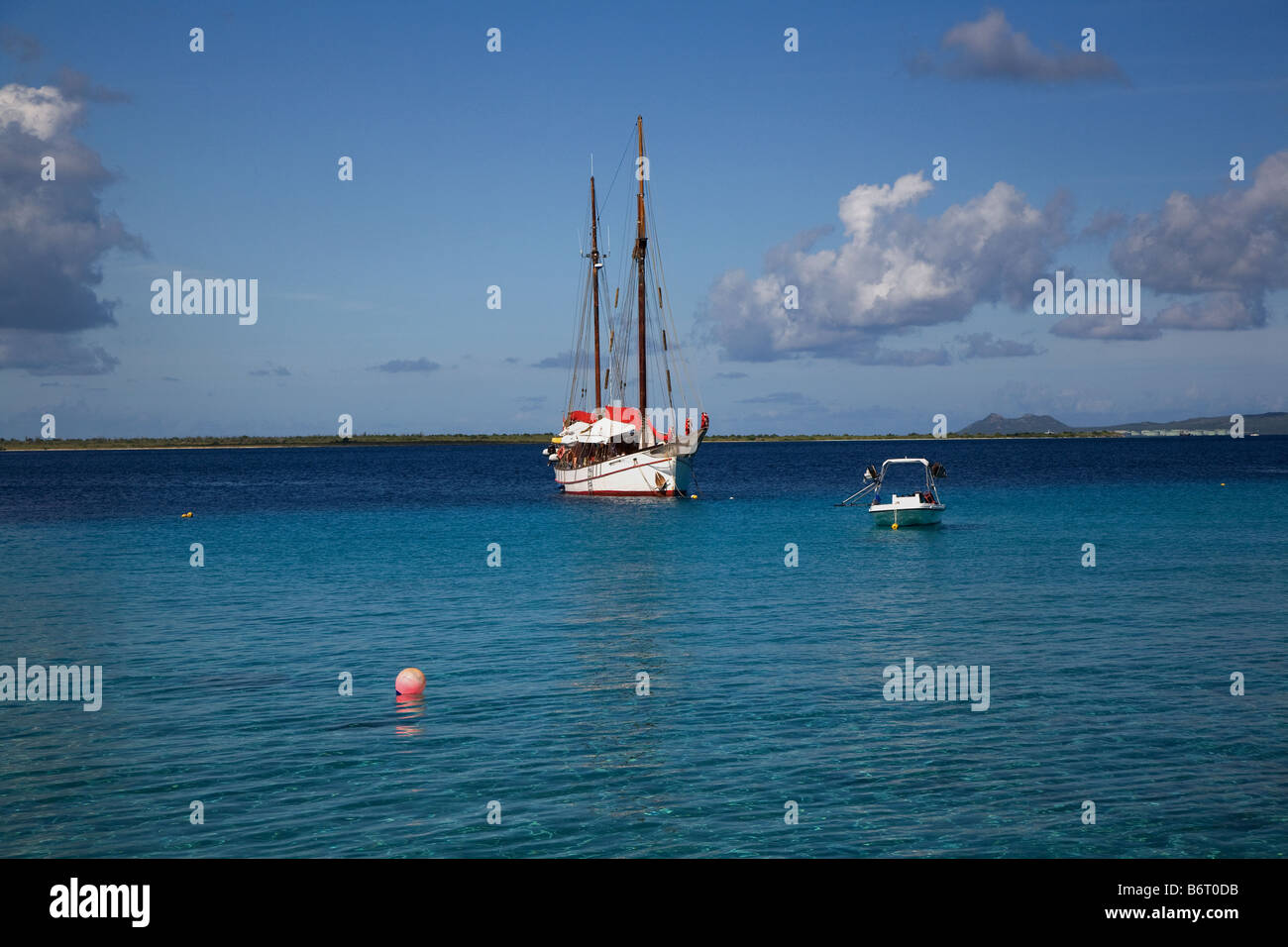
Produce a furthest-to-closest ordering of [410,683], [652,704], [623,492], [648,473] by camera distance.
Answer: [623,492] → [648,473] → [410,683] → [652,704]

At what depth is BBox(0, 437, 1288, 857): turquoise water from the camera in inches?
619

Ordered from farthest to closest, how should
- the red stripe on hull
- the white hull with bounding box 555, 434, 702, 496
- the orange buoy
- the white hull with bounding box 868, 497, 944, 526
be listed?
the red stripe on hull → the white hull with bounding box 555, 434, 702, 496 → the white hull with bounding box 868, 497, 944, 526 → the orange buoy

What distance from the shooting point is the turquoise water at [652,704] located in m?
15.7

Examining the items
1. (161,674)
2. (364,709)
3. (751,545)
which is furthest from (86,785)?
(751,545)

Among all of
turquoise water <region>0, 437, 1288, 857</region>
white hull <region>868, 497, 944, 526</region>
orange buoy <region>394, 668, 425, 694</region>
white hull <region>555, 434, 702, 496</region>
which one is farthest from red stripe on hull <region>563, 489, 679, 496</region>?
orange buoy <region>394, 668, 425, 694</region>

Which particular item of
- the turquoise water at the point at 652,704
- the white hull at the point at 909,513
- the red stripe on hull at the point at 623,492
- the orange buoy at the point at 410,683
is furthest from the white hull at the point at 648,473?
the orange buoy at the point at 410,683

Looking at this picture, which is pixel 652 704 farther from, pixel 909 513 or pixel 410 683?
pixel 909 513

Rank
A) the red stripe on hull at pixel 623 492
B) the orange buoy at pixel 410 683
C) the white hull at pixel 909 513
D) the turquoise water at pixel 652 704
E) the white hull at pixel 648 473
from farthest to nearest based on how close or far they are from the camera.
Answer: the red stripe on hull at pixel 623 492 → the white hull at pixel 648 473 → the white hull at pixel 909 513 → the orange buoy at pixel 410 683 → the turquoise water at pixel 652 704

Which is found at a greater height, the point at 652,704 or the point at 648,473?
the point at 648,473

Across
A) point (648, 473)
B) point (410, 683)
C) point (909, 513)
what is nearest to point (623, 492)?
point (648, 473)

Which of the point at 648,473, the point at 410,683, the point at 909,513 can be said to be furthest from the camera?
the point at 648,473

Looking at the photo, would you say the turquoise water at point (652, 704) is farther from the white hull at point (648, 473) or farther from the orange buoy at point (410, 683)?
the white hull at point (648, 473)

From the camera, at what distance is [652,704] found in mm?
22984

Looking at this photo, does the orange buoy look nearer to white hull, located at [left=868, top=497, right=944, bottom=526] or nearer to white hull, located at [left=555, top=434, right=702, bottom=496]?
white hull, located at [left=868, top=497, right=944, bottom=526]
